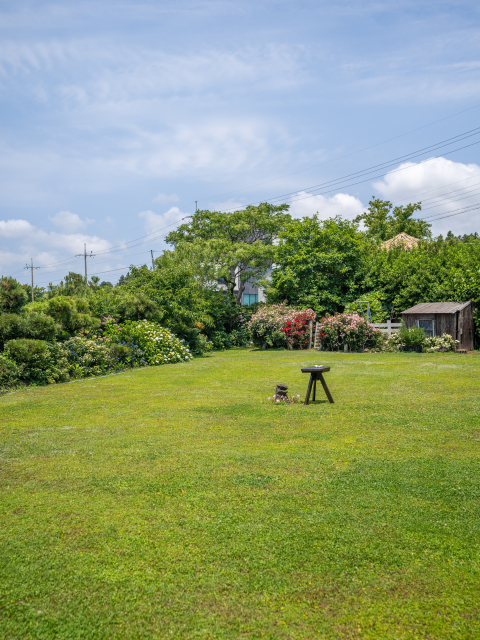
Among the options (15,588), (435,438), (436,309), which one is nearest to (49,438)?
(15,588)

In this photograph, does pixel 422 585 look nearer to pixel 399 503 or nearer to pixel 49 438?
pixel 399 503

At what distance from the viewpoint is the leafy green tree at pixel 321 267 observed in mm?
26953

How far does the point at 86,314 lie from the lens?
51.1ft

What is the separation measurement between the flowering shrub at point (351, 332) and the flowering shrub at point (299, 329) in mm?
2153

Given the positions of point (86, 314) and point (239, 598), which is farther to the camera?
point (86, 314)

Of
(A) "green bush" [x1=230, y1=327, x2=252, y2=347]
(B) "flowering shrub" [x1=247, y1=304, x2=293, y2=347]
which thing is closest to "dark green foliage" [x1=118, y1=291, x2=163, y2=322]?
(B) "flowering shrub" [x1=247, y1=304, x2=293, y2=347]

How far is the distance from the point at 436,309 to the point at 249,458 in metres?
17.7

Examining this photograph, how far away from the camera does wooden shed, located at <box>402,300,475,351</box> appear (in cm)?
2062

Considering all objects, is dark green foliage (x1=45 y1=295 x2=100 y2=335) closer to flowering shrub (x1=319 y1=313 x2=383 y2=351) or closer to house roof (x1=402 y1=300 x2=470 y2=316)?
flowering shrub (x1=319 y1=313 x2=383 y2=351)

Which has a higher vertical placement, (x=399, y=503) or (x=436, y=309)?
(x=436, y=309)

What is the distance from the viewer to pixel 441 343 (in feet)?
66.8

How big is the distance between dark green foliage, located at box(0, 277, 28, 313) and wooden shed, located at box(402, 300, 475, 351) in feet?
53.6

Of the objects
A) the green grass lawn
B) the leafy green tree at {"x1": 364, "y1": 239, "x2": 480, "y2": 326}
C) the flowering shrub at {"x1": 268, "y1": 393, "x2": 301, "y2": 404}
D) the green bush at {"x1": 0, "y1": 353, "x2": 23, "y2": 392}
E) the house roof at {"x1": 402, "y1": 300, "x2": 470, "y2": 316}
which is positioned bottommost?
the green grass lawn

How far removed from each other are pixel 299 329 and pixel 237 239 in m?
15.3
